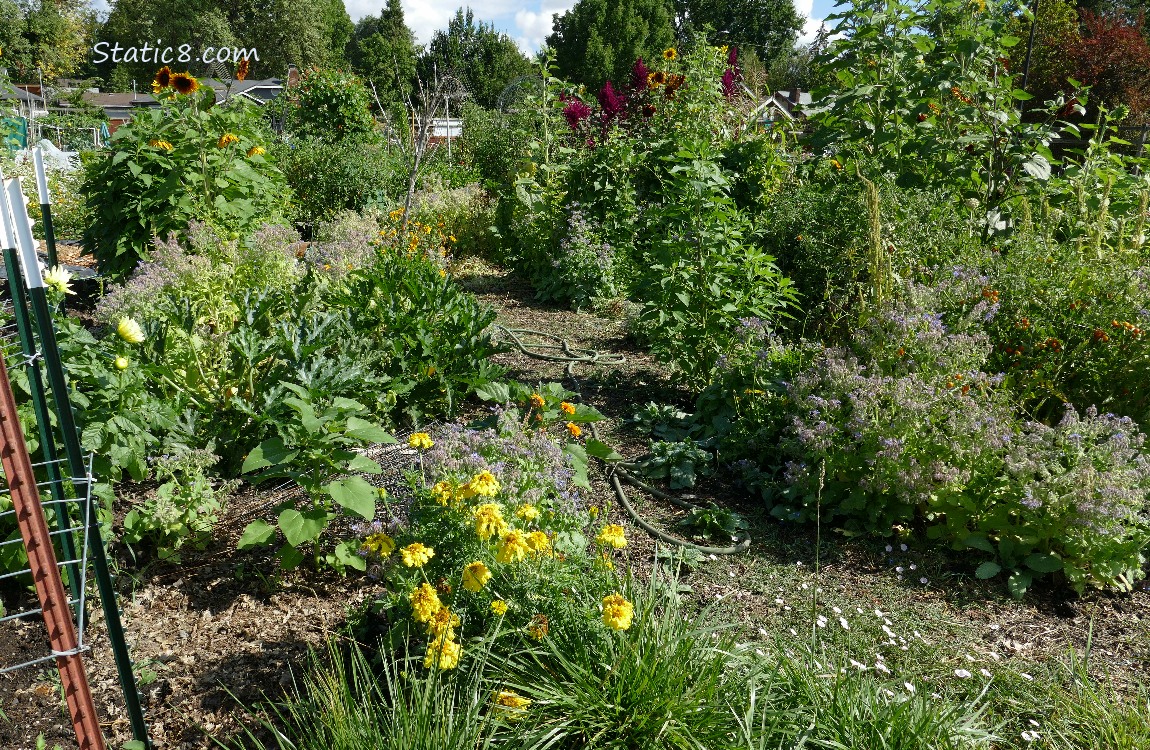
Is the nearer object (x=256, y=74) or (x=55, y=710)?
(x=55, y=710)

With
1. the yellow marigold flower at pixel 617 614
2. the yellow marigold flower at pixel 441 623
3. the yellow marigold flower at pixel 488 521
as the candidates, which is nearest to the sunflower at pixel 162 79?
the yellow marigold flower at pixel 488 521

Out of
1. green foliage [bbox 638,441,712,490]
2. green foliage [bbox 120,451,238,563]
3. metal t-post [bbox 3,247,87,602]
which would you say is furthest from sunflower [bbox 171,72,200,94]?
metal t-post [bbox 3,247,87,602]

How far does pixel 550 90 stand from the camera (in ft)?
27.4

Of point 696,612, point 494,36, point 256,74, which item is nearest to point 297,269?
point 696,612

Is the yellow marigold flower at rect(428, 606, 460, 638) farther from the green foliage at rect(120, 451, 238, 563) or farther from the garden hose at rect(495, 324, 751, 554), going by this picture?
the green foliage at rect(120, 451, 238, 563)

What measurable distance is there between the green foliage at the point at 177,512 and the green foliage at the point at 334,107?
35.6ft

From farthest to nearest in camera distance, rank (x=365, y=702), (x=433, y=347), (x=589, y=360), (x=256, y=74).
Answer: (x=256, y=74), (x=589, y=360), (x=433, y=347), (x=365, y=702)

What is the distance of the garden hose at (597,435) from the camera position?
323cm

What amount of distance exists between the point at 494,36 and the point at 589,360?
39802 mm

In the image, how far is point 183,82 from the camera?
5664mm

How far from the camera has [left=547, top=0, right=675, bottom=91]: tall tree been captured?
3912 cm

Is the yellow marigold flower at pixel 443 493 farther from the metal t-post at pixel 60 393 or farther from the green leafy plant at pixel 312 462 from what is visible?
the metal t-post at pixel 60 393

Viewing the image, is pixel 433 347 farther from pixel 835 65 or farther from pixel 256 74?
pixel 256 74

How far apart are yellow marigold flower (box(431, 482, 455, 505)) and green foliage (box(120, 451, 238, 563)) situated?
1.20 metres
